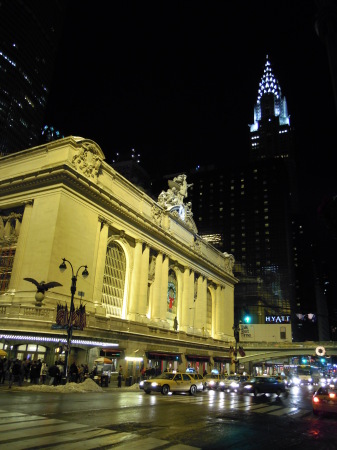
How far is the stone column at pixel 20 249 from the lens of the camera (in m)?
33.6

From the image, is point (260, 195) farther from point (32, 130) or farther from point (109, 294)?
→ point (109, 294)

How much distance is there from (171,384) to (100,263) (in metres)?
16.8

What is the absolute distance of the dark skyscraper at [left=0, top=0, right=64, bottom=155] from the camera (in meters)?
123

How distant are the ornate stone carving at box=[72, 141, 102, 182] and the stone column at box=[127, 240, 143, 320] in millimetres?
10691

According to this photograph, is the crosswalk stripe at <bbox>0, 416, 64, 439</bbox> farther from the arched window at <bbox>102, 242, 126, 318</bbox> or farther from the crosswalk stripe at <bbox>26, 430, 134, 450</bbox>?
the arched window at <bbox>102, 242, 126, 318</bbox>

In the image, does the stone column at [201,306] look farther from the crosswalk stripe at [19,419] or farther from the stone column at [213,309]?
the crosswalk stripe at [19,419]

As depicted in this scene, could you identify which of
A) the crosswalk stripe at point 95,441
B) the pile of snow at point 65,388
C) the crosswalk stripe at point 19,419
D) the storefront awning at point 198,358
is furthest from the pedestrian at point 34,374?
the storefront awning at point 198,358

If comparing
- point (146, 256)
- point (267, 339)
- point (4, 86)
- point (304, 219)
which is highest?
point (4, 86)

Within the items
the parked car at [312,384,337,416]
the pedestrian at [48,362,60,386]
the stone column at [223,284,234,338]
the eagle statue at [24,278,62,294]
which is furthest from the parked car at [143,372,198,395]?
the stone column at [223,284,234,338]

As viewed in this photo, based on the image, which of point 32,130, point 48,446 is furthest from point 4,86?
point 48,446

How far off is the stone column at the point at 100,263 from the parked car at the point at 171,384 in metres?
12.4

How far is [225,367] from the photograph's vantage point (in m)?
64.8

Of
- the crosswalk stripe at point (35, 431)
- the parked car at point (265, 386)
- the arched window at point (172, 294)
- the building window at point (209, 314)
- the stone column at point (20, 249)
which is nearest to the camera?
the crosswalk stripe at point (35, 431)

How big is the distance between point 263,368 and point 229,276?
43.4m
